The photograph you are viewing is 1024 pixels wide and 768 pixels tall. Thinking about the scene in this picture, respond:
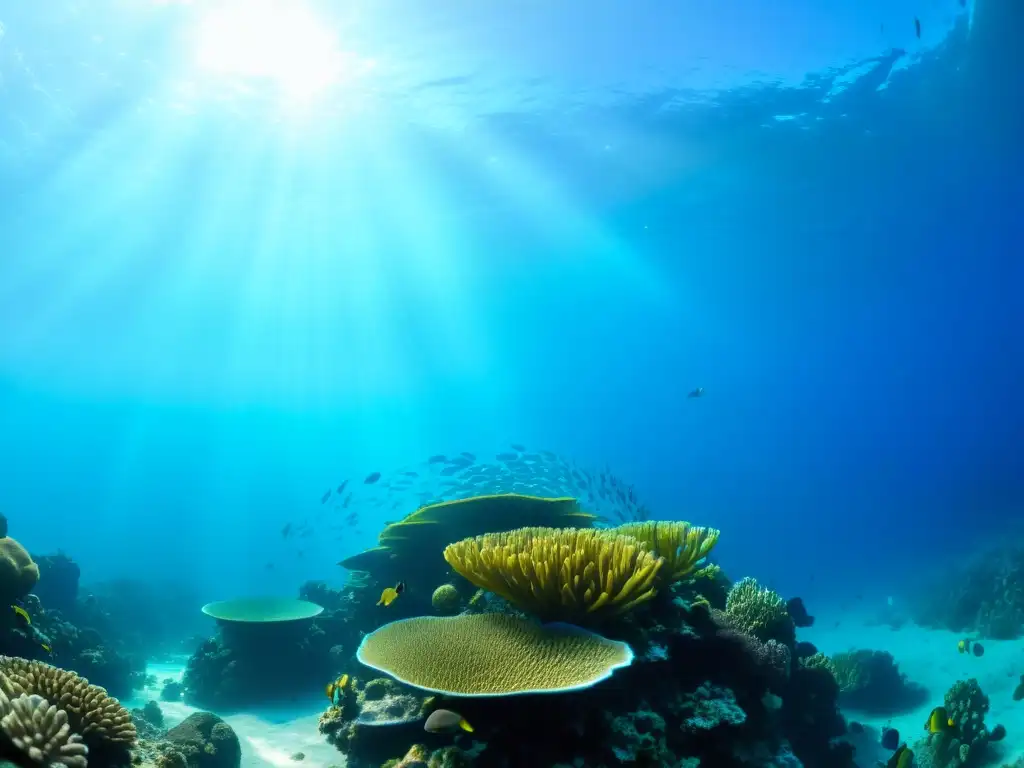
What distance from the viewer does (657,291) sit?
6125 cm

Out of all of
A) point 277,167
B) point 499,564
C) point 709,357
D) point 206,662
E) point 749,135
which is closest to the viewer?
point 499,564

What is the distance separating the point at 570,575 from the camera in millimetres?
4098

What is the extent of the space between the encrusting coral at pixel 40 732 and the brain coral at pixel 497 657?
168 centimetres

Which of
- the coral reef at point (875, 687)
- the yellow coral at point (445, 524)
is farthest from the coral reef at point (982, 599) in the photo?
the yellow coral at point (445, 524)

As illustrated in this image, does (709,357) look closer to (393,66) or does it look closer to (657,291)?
(657,291)

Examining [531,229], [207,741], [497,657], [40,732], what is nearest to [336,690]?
[497,657]

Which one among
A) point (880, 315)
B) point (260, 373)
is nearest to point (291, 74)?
point (880, 315)

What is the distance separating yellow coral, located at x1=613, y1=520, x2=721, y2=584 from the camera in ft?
16.8

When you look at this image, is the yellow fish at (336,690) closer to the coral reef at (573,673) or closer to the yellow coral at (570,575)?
the coral reef at (573,673)

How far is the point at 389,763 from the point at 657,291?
6103 cm

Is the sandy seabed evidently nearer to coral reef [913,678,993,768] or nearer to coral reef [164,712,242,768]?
coral reef [913,678,993,768]

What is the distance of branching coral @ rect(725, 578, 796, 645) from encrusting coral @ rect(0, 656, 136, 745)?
18.1ft

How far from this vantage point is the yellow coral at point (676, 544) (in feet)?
16.8

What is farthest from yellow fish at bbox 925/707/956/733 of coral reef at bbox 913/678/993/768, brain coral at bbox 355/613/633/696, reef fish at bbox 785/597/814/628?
brain coral at bbox 355/613/633/696
